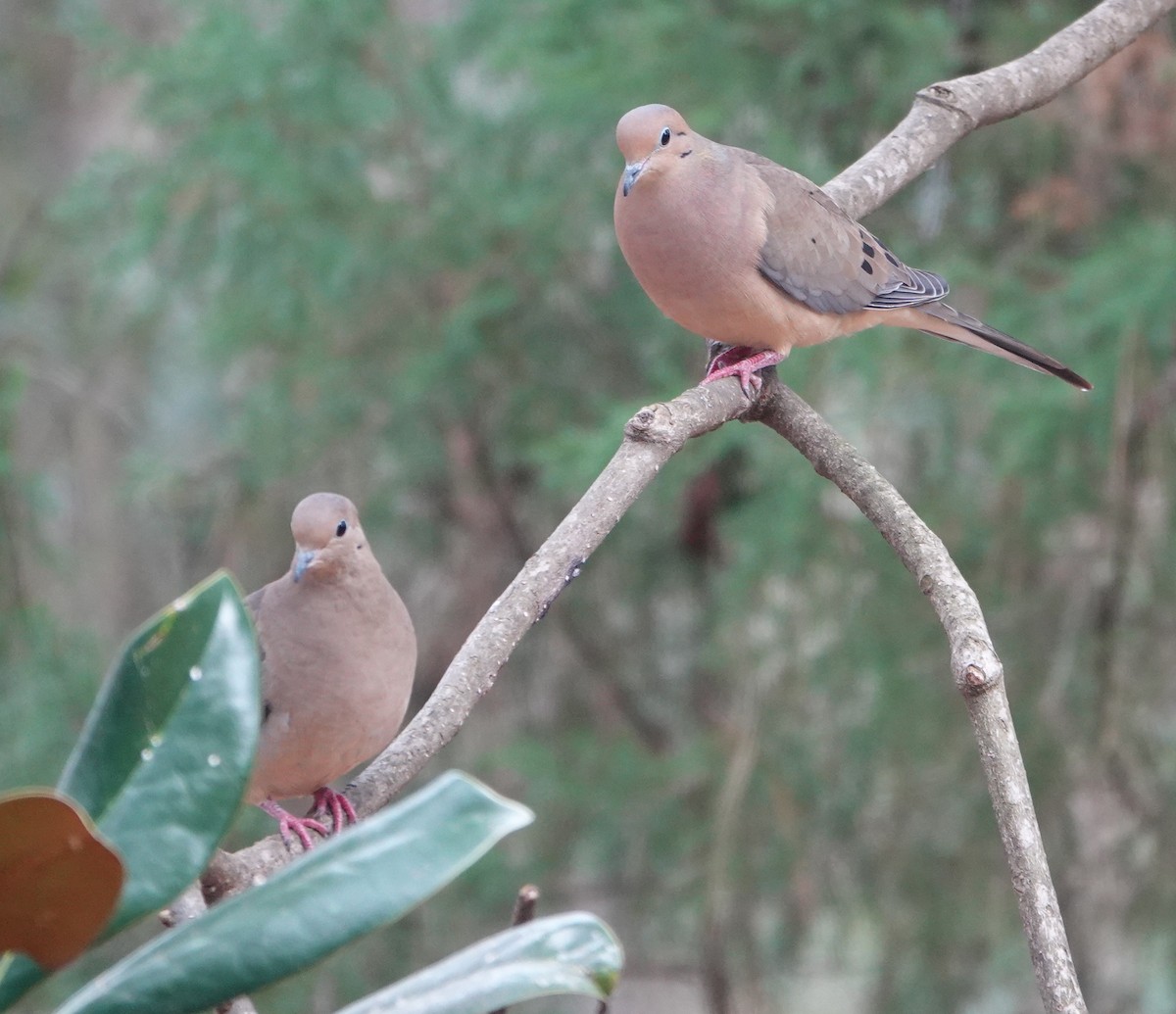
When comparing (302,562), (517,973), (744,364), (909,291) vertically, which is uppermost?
(909,291)

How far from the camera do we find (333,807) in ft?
6.42

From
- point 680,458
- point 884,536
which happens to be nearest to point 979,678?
point 884,536

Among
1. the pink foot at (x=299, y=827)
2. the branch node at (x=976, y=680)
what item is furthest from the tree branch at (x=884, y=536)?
the pink foot at (x=299, y=827)

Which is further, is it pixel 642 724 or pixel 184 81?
pixel 642 724

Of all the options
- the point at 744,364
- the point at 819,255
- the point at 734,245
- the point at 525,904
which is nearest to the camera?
the point at 525,904

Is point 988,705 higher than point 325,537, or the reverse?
point 325,537

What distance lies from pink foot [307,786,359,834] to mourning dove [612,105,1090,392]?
86 cm

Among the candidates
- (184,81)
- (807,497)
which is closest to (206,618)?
(807,497)

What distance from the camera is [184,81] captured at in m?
4.75

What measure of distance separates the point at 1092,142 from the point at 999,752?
2.94 metres

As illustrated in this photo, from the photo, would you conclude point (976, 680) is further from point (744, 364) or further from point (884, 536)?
point (744, 364)

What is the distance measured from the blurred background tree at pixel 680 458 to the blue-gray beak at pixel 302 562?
1830 millimetres

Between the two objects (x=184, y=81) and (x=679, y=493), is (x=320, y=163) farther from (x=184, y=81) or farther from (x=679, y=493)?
(x=679, y=493)

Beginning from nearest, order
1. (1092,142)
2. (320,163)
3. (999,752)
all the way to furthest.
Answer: (999,752) < (1092,142) < (320,163)
